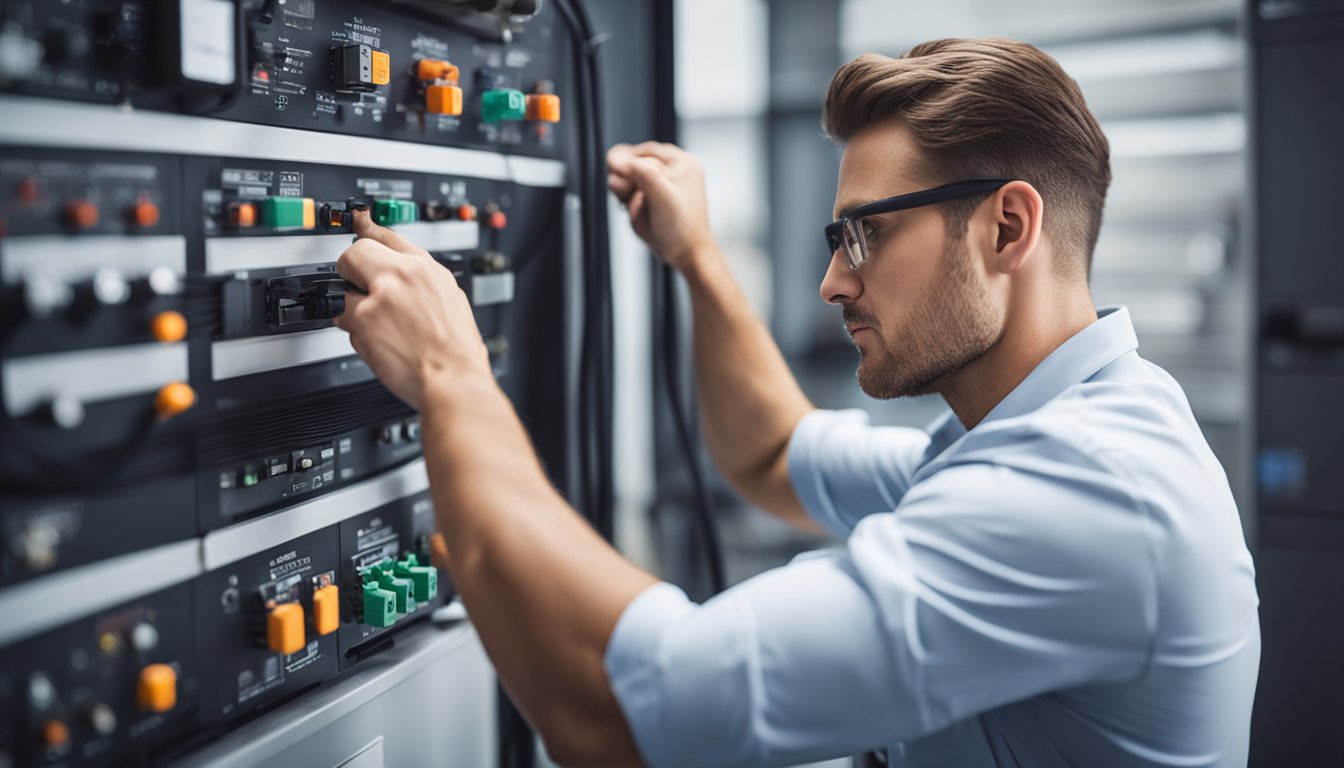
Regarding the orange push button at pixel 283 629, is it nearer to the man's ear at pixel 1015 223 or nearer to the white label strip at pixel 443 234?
the white label strip at pixel 443 234

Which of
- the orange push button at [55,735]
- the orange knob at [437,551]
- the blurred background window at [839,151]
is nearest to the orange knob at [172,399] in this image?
the orange push button at [55,735]

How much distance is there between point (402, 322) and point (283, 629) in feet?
0.87

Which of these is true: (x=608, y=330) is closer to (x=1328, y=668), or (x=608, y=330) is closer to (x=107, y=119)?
(x=107, y=119)

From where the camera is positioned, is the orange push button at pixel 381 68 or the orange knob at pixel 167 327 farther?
the orange push button at pixel 381 68

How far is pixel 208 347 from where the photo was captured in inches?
27.7

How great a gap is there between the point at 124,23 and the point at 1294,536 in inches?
71.7

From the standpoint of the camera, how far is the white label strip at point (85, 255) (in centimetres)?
57

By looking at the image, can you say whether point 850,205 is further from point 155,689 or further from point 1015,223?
point 155,689

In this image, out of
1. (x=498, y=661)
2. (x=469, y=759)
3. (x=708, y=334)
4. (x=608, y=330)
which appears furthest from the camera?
(x=708, y=334)

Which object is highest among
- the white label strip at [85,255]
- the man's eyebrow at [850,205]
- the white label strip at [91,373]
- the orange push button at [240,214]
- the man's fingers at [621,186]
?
the man's fingers at [621,186]

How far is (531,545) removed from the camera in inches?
28.0

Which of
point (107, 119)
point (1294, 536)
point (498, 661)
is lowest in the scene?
point (1294, 536)

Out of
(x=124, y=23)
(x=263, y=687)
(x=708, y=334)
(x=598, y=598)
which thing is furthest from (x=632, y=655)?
(x=708, y=334)

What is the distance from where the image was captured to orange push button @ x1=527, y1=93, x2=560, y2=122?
106 cm
